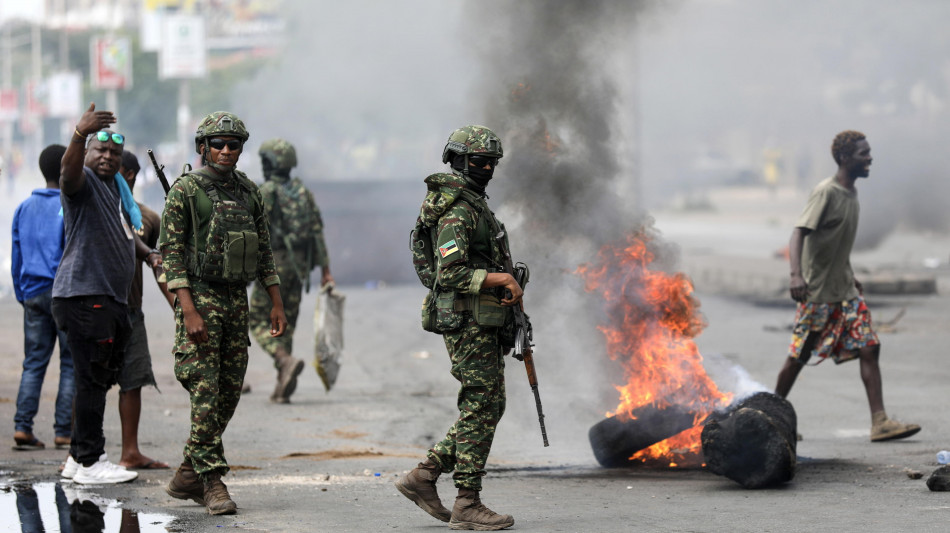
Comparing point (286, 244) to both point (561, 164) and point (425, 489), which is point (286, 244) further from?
point (425, 489)

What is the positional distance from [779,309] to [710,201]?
25867 mm

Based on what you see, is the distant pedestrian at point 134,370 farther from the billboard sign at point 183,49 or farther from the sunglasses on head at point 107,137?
the billboard sign at point 183,49

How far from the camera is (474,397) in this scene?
187 inches

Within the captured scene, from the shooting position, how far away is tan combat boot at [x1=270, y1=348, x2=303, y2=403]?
28.2ft

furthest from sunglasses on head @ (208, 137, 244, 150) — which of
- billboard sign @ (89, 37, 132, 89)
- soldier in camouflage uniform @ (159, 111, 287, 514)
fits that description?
A: billboard sign @ (89, 37, 132, 89)

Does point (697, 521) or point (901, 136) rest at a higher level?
point (901, 136)

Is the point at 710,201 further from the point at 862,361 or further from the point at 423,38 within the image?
the point at 862,361

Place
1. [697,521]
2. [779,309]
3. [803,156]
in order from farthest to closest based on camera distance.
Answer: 1. [803,156]
2. [779,309]
3. [697,521]

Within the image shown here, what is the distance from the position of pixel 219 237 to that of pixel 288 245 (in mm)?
3805

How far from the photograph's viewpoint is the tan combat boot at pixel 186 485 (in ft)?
16.7

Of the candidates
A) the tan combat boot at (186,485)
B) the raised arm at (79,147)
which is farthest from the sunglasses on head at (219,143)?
the tan combat boot at (186,485)

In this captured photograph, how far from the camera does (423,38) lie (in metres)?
30.2

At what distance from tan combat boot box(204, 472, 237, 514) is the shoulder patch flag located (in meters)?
1.39

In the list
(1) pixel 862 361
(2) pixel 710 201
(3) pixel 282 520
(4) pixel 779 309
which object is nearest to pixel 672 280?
(1) pixel 862 361
